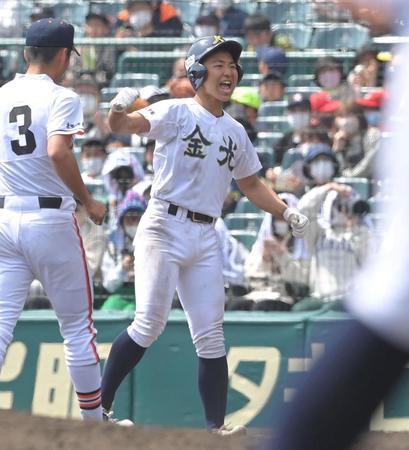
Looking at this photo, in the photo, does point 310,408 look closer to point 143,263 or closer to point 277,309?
point 143,263

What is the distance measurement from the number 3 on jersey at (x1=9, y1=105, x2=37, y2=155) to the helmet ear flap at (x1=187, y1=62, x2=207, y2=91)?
33.1 inches

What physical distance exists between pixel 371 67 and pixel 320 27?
574 mm

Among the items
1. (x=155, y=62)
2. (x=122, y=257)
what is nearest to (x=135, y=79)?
(x=155, y=62)

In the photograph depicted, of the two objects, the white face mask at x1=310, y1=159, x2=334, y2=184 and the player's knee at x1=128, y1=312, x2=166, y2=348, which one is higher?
the white face mask at x1=310, y1=159, x2=334, y2=184

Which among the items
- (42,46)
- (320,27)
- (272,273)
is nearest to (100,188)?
(272,273)

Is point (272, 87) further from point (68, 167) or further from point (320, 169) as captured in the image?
point (68, 167)

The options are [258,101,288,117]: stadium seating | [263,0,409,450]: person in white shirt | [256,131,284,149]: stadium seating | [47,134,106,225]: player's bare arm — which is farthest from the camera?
[258,101,288,117]: stadium seating

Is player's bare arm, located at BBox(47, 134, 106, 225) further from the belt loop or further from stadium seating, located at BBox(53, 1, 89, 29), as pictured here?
stadium seating, located at BBox(53, 1, 89, 29)

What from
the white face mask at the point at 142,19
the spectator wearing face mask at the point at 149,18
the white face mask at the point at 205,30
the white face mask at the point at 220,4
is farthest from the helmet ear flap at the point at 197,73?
the white face mask at the point at 142,19

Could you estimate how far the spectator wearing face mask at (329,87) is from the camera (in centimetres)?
855

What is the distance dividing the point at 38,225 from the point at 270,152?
3027mm

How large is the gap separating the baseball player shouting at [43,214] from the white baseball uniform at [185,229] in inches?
13.6

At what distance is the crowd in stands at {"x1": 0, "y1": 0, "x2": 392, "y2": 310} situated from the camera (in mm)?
7507

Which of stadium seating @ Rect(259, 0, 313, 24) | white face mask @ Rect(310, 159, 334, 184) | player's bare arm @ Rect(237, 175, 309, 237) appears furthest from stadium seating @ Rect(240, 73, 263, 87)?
player's bare arm @ Rect(237, 175, 309, 237)
